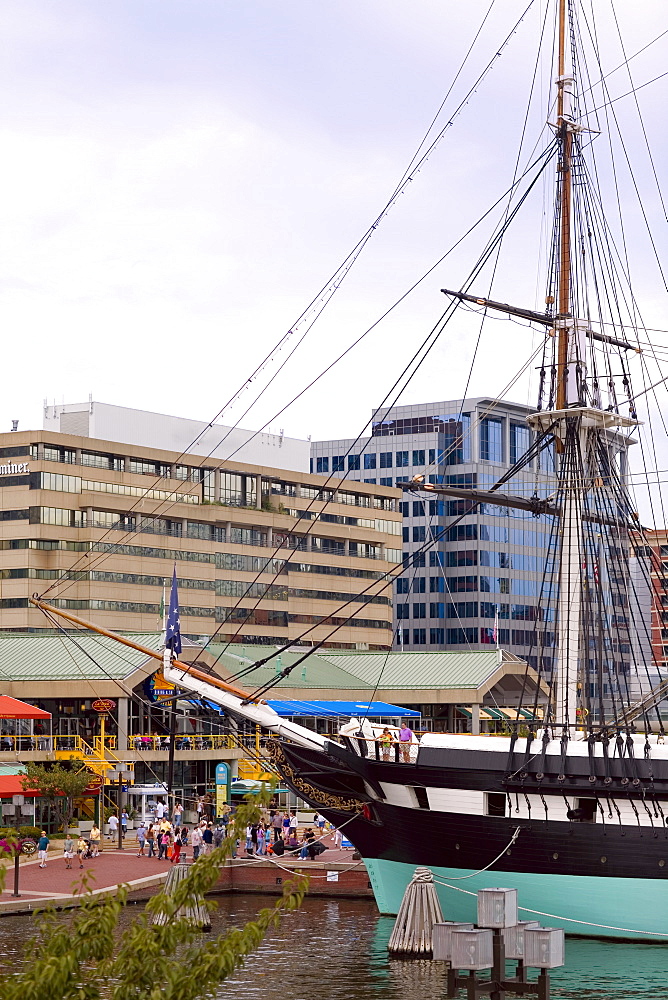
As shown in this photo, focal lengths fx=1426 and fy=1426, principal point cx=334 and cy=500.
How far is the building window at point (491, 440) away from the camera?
522 ft

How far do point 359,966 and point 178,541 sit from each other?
220 ft

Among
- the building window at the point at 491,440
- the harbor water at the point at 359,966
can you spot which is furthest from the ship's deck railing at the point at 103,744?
the building window at the point at 491,440

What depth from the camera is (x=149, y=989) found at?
1255 centimetres

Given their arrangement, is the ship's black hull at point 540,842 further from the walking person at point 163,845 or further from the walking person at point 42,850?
the walking person at point 42,850

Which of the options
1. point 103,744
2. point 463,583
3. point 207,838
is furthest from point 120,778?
point 463,583

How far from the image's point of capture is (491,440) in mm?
160500

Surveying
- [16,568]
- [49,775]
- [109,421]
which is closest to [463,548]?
[109,421]

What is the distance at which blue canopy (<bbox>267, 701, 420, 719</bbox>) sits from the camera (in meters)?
62.7

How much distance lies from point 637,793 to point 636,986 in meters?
6.05

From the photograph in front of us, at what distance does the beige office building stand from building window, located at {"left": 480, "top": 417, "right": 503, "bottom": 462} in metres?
41.9

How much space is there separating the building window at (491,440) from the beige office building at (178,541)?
41.9 meters

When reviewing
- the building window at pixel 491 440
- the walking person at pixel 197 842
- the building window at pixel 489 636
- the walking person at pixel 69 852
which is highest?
the building window at pixel 491 440

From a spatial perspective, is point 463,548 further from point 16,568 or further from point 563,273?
point 563,273

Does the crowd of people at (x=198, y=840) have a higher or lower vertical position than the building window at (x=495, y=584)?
lower
